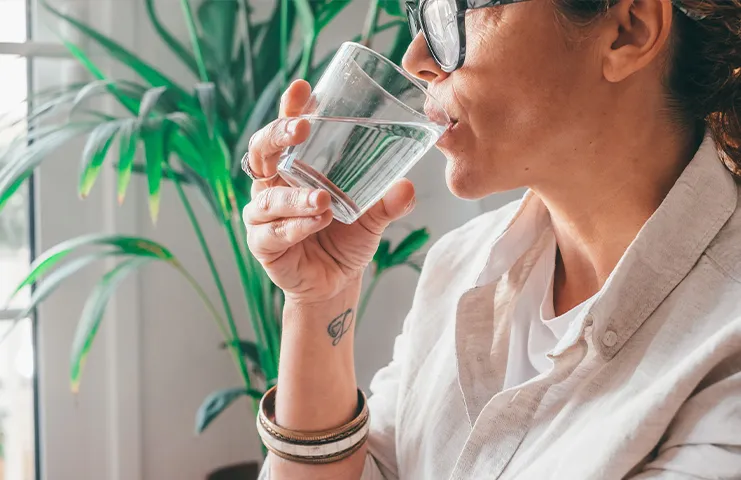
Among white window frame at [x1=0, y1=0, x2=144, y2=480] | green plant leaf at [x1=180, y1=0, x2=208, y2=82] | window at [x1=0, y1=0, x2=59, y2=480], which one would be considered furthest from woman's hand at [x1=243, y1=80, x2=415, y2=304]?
window at [x1=0, y1=0, x2=59, y2=480]

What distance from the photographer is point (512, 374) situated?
970 mm

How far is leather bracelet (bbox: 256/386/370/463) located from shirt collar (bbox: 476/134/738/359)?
→ 39 centimetres

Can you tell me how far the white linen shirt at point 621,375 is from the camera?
679 millimetres

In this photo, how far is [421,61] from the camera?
88cm

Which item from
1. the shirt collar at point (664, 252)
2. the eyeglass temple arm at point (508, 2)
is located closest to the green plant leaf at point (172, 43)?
the eyeglass temple arm at point (508, 2)

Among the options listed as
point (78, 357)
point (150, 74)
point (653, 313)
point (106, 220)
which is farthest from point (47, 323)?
point (653, 313)

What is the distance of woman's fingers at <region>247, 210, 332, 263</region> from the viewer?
0.74m

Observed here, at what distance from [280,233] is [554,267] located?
43 centimetres

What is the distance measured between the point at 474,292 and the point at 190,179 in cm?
68

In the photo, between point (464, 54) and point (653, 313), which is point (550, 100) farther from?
point (653, 313)

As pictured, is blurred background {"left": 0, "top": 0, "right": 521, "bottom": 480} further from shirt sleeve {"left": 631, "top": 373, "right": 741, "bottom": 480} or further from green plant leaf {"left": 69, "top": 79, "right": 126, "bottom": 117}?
shirt sleeve {"left": 631, "top": 373, "right": 741, "bottom": 480}

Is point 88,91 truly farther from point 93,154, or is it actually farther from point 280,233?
point 280,233

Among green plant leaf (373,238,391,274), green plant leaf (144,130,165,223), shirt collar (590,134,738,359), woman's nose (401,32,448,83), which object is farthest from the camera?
green plant leaf (373,238,391,274)

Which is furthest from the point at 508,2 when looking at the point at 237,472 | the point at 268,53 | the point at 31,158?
the point at 237,472
